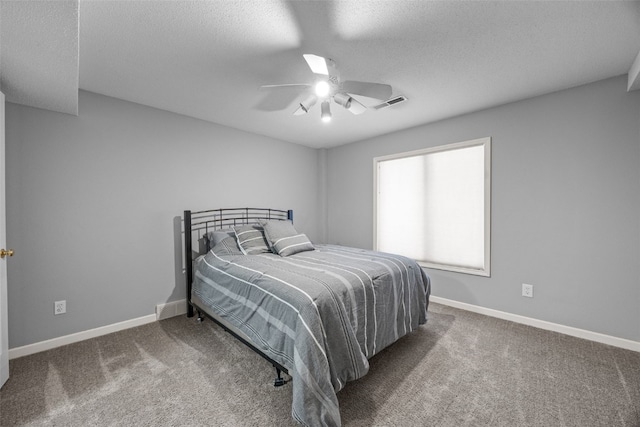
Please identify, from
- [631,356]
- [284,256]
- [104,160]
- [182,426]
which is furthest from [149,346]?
[631,356]

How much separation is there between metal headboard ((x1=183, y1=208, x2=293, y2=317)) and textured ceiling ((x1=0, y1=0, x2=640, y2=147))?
4.58ft

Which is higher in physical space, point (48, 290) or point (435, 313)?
point (48, 290)

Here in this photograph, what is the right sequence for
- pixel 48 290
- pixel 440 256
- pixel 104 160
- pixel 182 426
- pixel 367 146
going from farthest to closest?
pixel 367 146 < pixel 440 256 < pixel 104 160 < pixel 48 290 < pixel 182 426

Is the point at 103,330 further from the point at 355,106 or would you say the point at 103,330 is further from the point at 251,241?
the point at 355,106

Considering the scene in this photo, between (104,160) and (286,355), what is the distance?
2.72 metres

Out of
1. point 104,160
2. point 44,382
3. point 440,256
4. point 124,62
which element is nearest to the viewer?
point 44,382

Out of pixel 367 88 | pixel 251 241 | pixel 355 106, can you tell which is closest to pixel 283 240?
pixel 251 241

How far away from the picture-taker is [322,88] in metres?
2.15

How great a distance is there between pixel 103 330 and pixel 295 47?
327 centimetres

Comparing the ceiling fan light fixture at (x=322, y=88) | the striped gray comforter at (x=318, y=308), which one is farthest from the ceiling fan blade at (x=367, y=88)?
the striped gray comforter at (x=318, y=308)

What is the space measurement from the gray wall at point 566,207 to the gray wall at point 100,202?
11.2 ft

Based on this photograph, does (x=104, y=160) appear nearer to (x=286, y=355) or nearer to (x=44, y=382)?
(x=44, y=382)

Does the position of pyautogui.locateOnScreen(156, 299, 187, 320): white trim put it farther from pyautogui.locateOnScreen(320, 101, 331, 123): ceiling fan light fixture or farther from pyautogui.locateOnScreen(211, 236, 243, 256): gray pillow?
pyautogui.locateOnScreen(320, 101, 331, 123): ceiling fan light fixture

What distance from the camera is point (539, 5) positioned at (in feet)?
5.31
